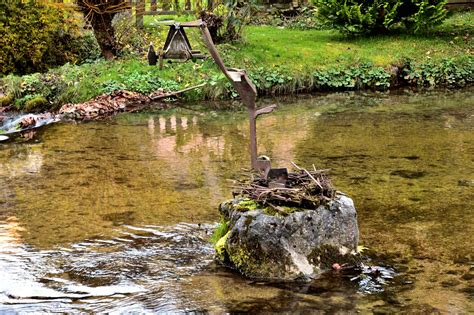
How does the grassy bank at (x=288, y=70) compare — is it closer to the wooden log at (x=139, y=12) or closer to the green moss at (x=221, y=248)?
the wooden log at (x=139, y=12)

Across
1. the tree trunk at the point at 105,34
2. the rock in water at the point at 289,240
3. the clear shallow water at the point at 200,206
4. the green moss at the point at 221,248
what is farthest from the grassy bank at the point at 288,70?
the rock in water at the point at 289,240

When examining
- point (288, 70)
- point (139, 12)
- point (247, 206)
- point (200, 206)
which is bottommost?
point (200, 206)

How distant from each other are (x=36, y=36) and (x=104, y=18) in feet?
6.13

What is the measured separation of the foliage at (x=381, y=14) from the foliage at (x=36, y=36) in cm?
738

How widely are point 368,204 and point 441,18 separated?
40.5 ft

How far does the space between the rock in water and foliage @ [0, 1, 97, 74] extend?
12090mm

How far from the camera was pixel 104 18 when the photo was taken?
16.0m

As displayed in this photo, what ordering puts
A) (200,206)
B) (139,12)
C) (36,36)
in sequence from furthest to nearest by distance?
(139,12), (36,36), (200,206)

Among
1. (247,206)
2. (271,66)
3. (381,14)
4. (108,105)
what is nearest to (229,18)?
(271,66)

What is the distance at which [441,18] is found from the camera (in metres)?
17.9

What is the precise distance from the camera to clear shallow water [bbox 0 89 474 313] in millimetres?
4980

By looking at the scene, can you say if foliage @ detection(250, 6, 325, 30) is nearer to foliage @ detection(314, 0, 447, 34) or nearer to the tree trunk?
foliage @ detection(314, 0, 447, 34)

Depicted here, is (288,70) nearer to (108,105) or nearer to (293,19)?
(108,105)

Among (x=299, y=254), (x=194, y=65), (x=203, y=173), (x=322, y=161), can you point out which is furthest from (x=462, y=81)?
(x=299, y=254)
